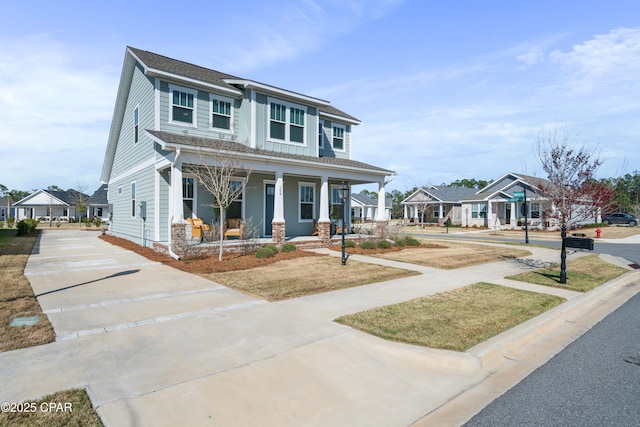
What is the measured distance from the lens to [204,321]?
215 inches

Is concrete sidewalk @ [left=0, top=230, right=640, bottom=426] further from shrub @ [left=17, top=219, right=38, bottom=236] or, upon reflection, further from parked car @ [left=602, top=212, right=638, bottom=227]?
parked car @ [left=602, top=212, right=638, bottom=227]

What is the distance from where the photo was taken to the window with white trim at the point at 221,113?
48.1 ft

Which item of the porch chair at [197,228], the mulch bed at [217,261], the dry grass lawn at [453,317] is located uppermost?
the porch chair at [197,228]

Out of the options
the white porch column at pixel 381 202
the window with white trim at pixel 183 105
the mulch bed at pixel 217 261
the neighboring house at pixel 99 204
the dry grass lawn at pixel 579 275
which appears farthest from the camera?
the neighboring house at pixel 99 204

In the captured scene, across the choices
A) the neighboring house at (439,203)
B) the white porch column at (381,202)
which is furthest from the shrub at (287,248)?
the neighboring house at (439,203)

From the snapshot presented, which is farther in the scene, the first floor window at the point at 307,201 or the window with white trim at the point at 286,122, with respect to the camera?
the first floor window at the point at 307,201

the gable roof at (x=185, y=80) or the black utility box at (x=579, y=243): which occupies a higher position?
the gable roof at (x=185, y=80)

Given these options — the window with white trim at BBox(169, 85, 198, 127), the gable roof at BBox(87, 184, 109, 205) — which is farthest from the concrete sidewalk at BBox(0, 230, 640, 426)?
the gable roof at BBox(87, 184, 109, 205)

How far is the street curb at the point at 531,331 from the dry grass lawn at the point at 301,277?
3.62 m

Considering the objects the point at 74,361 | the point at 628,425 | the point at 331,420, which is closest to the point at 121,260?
the point at 74,361

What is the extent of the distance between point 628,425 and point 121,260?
12.5 m

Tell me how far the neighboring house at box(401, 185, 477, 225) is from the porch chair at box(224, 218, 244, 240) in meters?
31.8

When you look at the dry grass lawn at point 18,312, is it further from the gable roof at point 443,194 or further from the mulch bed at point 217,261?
the gable roof at point 443,194

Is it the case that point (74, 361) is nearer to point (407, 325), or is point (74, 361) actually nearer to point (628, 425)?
point (407, 325)
